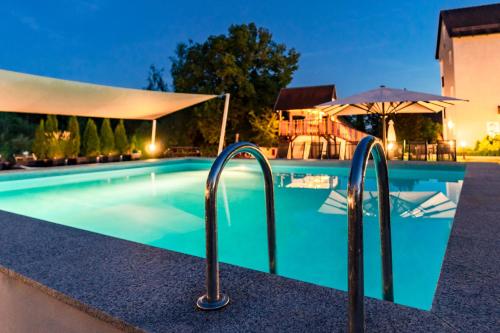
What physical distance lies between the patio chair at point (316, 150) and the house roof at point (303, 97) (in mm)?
6005

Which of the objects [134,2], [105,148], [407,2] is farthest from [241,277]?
[134,2]

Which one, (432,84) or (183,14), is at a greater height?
(183,14)

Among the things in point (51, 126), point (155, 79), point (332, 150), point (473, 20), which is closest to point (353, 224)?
point (51, 126)

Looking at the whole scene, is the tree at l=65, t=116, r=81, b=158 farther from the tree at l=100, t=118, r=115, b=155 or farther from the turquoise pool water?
the turquoise pool water

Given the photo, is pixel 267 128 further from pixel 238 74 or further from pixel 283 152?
pixel 238 74

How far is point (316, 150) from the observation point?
17516mm

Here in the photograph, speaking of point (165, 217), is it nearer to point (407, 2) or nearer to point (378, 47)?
point (378, 47)

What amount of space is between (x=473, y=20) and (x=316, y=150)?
38.0 ft

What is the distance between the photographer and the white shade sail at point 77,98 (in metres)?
9.54

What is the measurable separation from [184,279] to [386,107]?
13.9 m

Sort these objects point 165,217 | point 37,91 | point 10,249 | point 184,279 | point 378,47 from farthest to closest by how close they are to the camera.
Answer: point 378,47 → point 37,91 → point 165,217 → point 10,249 → point 184,279

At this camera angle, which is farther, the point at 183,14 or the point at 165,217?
the point at 183,14

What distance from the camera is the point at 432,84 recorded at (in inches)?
2325

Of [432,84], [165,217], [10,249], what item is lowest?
[165,217]
